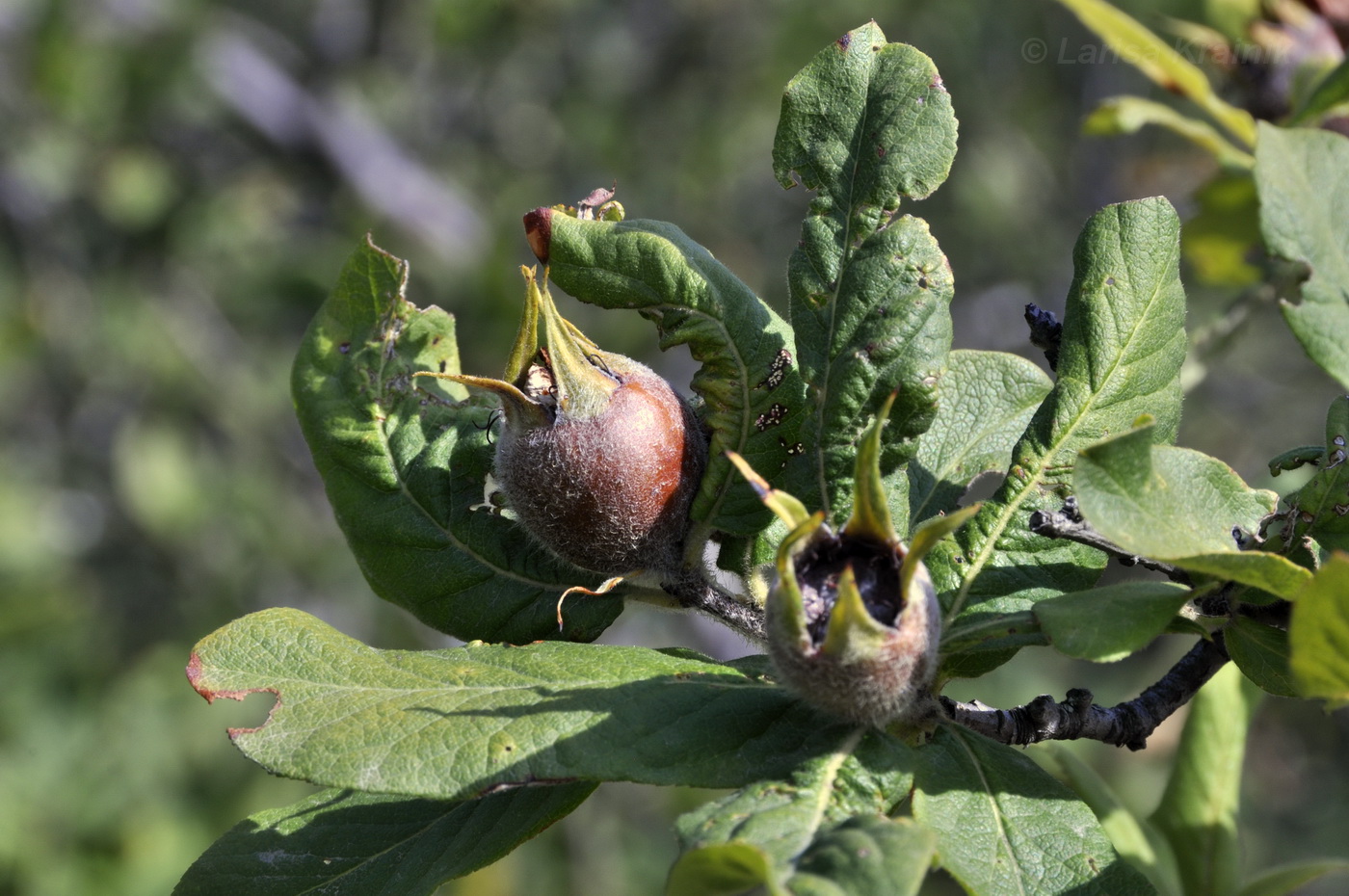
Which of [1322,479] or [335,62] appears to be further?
[335,62]

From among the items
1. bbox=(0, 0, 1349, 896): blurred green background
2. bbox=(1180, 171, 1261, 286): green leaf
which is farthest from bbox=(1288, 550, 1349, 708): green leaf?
bbox=(0, 0, 1349, 896): blurred green background

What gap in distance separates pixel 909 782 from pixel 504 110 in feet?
24.7

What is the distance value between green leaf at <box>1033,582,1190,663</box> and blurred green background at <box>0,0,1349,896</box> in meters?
2.90

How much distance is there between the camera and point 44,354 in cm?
624

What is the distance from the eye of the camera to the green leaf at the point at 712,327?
4.45ft

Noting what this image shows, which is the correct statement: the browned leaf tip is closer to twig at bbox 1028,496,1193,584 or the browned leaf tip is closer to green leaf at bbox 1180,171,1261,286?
twig at bbox 1028,496,1193,584

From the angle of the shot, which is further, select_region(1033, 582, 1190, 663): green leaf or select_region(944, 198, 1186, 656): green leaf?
select_region(944, 198, 1186, 656): green leaf

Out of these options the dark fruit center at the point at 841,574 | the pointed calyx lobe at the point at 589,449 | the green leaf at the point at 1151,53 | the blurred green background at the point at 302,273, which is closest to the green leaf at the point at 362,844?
the pointed calyx lobe at the point at 589,449

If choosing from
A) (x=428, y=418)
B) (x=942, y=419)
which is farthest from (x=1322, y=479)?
(x=428, y=418)

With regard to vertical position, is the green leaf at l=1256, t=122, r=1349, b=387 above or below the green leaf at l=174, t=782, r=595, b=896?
above

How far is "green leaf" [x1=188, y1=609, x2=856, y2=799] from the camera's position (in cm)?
113

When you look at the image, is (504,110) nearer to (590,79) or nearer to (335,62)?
(590,79)

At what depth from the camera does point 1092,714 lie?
4.62ft

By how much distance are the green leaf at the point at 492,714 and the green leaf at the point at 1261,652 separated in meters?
0.47
